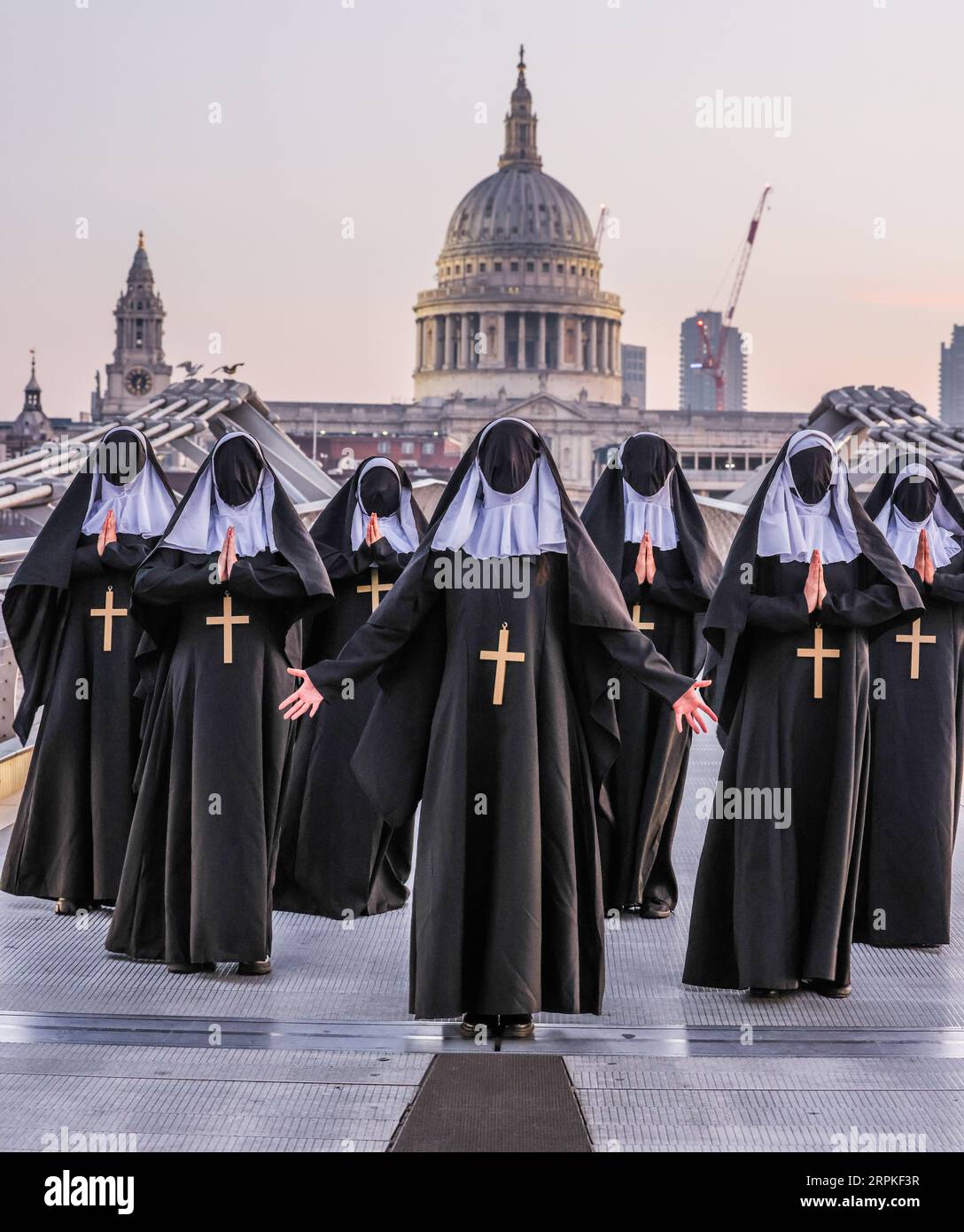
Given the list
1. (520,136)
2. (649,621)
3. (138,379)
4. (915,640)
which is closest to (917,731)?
(915,640)

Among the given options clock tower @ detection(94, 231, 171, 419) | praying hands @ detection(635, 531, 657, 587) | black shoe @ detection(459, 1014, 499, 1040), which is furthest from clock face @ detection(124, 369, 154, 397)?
black shoe @ detection(459, 1014, 499, 1040)

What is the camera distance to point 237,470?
22.9 feet

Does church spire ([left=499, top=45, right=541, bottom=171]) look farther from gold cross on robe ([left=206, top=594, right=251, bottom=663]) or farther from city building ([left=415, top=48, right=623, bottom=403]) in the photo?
gold cross on robe ([left=206, top=594, right=251, bottom=663])

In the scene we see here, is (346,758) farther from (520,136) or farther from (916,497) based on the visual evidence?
(520,136)

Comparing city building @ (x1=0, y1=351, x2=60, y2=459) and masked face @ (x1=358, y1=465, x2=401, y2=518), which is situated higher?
city building @ (x1=0, y1=351, x2=60, y2=459)

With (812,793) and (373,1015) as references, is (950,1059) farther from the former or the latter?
(373,1015)

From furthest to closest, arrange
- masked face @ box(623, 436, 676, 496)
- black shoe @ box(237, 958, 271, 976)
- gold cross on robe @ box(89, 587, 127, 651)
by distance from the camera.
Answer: masked face @ box(623, 436, 676, 496) → gold cross on robe @ box(89, 587, 127, 651) → black shoe @ box(237, 958, 271, 976)

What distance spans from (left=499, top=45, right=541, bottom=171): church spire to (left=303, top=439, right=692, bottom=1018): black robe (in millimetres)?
122503

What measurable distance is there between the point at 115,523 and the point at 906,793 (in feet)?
11.5

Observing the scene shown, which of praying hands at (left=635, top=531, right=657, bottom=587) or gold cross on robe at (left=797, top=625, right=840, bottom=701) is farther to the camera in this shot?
praying hands at (left=635, top=531, right=657, bottom=587)

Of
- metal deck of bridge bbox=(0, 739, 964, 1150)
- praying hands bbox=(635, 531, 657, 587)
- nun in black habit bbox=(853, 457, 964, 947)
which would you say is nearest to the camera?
metal deck of bridge bbox=(0, 739, 964, 1150)

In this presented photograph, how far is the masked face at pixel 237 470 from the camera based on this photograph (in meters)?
6.97

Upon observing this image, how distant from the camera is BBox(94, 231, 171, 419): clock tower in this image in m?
120

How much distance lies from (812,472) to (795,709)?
2.89 ft
